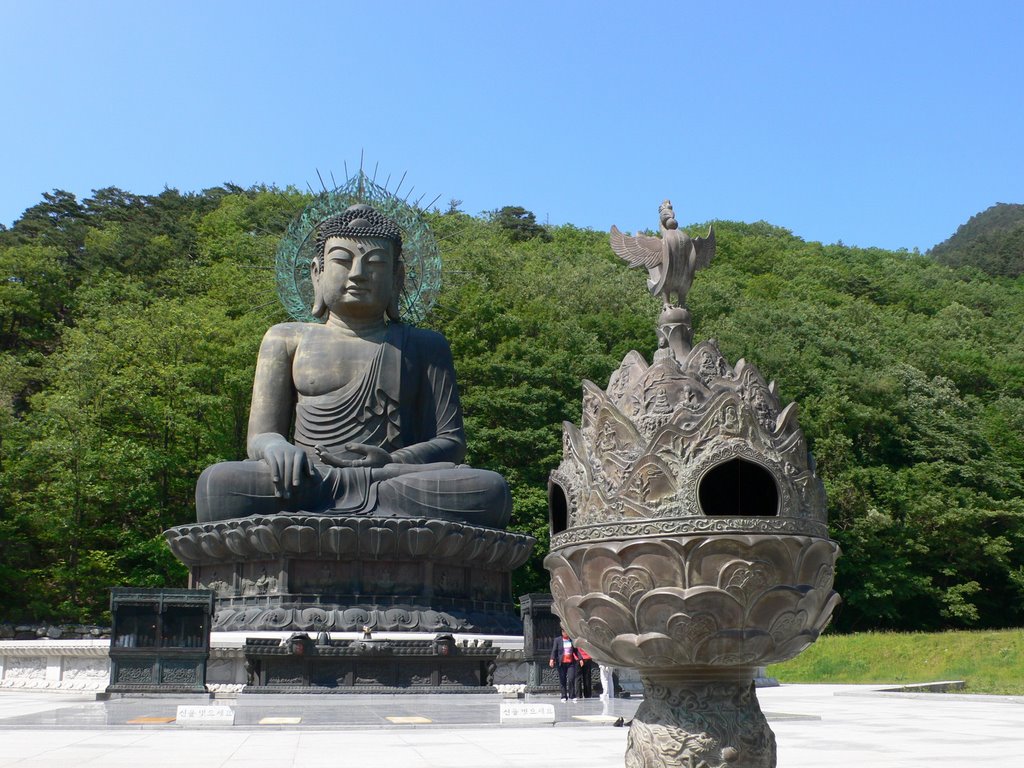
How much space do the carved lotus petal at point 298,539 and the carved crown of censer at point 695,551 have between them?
33.2ft

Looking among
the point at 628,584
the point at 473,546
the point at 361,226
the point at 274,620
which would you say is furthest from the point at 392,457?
the point at 628,584

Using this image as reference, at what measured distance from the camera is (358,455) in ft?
53.1

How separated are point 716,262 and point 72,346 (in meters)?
28.1

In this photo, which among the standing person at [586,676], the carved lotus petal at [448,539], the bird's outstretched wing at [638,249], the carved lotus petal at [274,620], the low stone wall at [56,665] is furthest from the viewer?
the carved lotus petal at [448,539]

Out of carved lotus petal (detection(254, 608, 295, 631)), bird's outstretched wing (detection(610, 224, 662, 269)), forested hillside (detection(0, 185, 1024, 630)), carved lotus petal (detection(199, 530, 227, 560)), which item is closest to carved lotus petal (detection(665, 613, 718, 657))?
bird's outstretched wing (detection(610, 224, 662, 269))

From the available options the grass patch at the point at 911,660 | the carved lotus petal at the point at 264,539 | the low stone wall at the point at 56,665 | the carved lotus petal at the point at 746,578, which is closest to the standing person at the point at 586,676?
the carved lotus petal at the point at 264,539

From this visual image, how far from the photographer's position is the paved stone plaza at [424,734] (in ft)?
21.9

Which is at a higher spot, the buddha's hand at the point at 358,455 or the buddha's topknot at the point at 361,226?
the buddha's topknot at the point at 361,226

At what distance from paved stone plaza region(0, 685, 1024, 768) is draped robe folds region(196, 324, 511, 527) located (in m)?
3.49

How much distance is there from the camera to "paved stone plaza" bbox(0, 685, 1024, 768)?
6.68 meters

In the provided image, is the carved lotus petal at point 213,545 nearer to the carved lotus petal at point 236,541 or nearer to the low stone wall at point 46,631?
the carved lotus petal at point 236,541

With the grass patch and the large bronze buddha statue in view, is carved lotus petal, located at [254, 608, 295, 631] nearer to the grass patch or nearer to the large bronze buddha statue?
the large bronze buddha statue

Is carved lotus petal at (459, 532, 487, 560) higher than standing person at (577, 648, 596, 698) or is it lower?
higher

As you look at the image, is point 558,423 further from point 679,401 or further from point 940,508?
point 679,401
